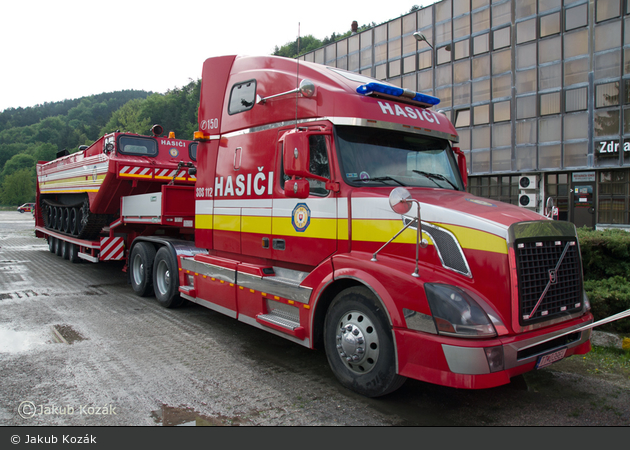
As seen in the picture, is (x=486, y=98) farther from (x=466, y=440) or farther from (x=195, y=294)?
(x=466, y=440)

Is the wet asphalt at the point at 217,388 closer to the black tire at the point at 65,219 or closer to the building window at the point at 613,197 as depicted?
the black tire at the point at 65,219

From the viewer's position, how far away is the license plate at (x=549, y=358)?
11.3ft

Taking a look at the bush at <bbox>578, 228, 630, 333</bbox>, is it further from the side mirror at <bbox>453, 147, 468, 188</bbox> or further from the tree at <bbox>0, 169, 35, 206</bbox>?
the tree at <bbox>0, 169, 35, 206</bbox>

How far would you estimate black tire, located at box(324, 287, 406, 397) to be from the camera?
3.63 meters

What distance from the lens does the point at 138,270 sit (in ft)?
27.7

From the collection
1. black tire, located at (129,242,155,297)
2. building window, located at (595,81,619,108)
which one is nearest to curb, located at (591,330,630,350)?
black tire, located at (129,242,155,297)

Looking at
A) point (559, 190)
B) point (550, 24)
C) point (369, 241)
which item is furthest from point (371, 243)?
point (550, 24)

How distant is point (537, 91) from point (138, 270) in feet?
73.7

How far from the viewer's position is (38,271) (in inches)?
436

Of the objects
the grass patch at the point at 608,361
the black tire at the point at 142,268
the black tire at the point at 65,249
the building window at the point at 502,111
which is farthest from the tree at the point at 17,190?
the grass patch at the point at 608,361

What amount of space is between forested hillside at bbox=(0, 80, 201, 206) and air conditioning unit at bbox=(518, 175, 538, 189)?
66.3 meters

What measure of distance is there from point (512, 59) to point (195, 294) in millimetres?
23944

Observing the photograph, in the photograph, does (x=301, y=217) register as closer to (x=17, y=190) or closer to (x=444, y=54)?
(x=444, y=54)

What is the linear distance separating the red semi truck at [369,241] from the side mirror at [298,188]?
0.01 m
